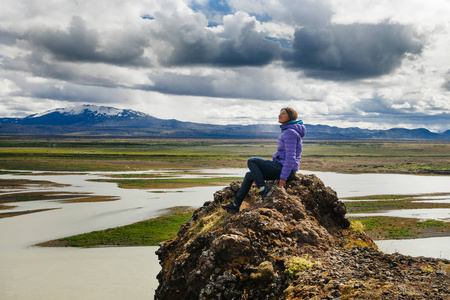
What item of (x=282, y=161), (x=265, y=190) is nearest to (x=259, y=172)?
(x=265, y=190)

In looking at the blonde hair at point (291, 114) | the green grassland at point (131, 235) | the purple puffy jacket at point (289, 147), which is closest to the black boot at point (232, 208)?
the purple puffy jacket at point (289, 147)

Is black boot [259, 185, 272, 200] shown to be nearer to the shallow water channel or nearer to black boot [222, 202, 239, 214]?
black boot [222, 202, 239, 214]

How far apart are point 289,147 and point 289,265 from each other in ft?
10.1

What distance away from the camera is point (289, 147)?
9.52 meters

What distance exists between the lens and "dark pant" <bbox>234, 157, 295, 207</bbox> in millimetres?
9922

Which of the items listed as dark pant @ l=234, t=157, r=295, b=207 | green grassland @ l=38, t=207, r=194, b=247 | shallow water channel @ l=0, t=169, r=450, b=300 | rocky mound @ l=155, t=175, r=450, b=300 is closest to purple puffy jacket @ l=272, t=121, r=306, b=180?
dark pant @ l=234, t=157, r=295, b=207

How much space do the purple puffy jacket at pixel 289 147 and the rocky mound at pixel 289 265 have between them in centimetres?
68

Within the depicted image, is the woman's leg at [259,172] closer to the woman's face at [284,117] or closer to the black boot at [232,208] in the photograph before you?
the black boot at [232,208]

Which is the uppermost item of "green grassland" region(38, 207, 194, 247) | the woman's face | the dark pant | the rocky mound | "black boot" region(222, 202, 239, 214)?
the woman's face

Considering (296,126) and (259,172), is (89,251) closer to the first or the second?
(259,172)

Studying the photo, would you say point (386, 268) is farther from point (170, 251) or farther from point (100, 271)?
point (100, 271)

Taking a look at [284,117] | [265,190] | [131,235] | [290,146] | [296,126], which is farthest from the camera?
[131,235]

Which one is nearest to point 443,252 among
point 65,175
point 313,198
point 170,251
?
point 313,198

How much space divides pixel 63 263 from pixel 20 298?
710cm
